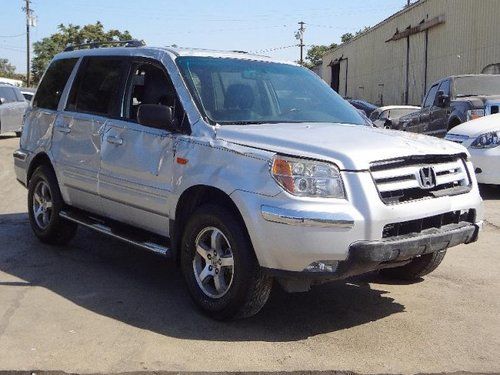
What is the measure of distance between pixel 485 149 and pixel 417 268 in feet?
16.1

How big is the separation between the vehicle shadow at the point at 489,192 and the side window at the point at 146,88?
6376mm

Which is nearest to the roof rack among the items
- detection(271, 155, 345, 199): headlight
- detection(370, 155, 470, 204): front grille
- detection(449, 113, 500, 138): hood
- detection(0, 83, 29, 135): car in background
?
detection(271, 155, 345, 199): headlight

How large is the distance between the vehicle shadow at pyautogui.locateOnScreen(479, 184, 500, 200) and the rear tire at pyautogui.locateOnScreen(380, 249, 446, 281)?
4945 millimetres

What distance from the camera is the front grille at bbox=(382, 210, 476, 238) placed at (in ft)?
14.1

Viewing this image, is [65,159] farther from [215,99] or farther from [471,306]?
[471,306]

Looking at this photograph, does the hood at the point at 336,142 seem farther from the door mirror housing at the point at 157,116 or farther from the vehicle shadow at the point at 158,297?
the vehicle shadow at the point at 158,297

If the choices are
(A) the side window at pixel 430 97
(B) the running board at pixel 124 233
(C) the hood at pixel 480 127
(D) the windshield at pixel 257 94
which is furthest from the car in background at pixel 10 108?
(D) the windshield at pixel 257 94

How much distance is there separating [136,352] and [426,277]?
296 cm

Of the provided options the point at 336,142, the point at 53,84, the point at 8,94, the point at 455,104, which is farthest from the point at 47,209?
the point at 8,94

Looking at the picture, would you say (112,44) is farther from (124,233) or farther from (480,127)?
(480,127)

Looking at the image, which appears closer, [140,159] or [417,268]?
[140,159]

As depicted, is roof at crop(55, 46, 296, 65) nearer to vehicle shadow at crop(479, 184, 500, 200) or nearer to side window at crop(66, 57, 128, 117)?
side window at crop(66, 57, 128, 117)

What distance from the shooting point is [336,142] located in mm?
4469

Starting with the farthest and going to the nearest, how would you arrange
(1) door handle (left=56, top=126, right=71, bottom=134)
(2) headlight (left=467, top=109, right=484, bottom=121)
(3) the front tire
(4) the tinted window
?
(4) the tinted window < (2) headlight (left=467, top=109, right=484, bottom=121) < (1) door handle (left=56, top=126, right=71, bottom=134) < (3) the front tire
